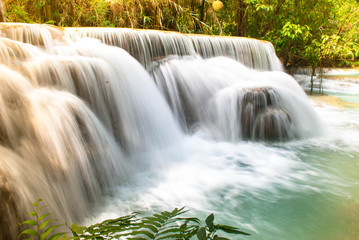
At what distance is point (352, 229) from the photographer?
2.15 m

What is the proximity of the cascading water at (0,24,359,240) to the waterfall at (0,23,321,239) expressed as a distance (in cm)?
2

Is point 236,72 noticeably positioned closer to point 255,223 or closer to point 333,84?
point 255,223

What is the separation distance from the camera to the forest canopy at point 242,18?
7320 mm

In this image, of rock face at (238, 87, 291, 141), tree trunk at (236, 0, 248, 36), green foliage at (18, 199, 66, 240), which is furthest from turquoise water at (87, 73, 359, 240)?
tree trunk at (236, 0, 248, 36)

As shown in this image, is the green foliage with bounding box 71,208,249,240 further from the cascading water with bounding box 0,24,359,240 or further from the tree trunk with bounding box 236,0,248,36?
the tree trunk with bounding box 236,0,248,36

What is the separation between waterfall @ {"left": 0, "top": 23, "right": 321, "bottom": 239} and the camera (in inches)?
84.8

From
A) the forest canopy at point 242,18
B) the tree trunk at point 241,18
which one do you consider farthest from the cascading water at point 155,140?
the tree trunk at point 241,18

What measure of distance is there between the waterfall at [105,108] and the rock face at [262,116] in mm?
18

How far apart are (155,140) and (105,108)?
3.00 feet

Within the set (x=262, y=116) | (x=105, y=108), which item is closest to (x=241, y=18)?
(x=262, y=116)

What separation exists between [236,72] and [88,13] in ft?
15.0

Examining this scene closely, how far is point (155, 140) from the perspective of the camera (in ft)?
13.1

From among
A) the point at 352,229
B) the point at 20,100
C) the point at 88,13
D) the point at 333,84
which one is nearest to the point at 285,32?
the point at 333,84

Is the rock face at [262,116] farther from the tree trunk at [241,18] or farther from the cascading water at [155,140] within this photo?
the tree trunk at [241,18]
